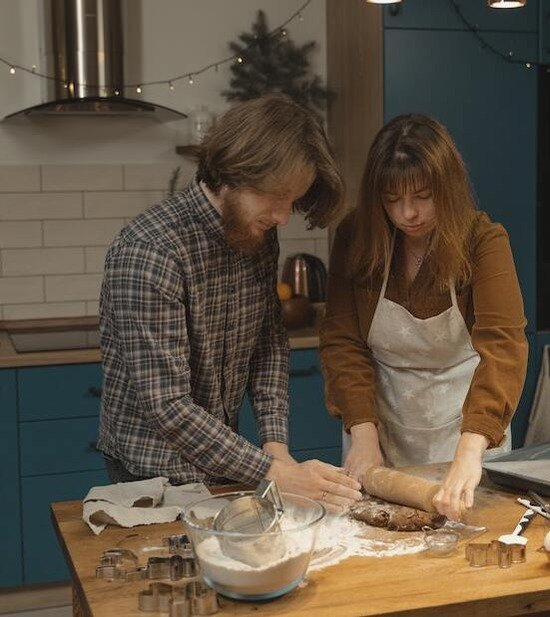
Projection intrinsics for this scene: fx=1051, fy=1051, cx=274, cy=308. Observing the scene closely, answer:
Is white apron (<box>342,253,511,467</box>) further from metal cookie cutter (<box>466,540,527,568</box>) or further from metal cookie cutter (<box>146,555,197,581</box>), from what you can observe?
metal cookie cutter (<box>146,555,197,581</box>)

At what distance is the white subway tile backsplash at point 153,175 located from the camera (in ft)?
12.9

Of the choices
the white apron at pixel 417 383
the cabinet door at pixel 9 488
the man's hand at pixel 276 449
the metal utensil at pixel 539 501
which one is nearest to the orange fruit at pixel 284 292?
the cabinet door at pixel 9 488

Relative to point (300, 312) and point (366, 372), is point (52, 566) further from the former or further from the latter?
point (366, 372)

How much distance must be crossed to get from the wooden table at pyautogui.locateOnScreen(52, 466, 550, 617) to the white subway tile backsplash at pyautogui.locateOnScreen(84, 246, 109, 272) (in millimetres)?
2336

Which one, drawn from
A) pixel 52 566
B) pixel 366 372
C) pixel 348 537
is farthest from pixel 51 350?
pixel 348 537

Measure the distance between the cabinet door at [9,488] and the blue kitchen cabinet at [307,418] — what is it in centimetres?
76

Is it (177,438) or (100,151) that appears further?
(100,151)

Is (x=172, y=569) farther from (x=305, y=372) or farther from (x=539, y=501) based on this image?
(x=305, y=372)

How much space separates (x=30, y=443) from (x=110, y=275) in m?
1.66

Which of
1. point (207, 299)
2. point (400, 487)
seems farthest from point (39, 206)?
point (400, 487)

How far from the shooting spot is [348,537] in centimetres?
170

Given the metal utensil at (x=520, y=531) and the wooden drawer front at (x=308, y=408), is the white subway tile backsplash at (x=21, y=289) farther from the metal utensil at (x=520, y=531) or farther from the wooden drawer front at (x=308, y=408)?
the metal utensil at (x=520, y=531)

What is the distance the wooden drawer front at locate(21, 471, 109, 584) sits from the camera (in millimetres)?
3393

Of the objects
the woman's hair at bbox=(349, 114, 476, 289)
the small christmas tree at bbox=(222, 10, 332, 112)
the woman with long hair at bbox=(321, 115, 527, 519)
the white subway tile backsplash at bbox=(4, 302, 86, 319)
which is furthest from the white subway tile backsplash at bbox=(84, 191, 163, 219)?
the woman's hair at bbox=(349, 114, 476, 289)
